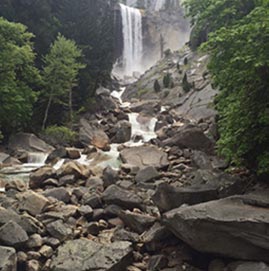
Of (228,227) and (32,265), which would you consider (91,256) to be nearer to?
(32,265)

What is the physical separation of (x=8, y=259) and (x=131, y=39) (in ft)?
190

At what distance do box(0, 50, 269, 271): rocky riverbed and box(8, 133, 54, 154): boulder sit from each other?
1.00 m

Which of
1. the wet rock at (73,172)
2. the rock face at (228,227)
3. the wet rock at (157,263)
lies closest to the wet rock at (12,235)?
the wet rock at (157,263)

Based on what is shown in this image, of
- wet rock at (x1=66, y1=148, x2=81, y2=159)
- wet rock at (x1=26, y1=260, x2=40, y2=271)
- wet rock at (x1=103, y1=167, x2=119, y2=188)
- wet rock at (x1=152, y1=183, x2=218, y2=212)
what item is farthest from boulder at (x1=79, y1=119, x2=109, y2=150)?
wet rock at (x1=26, y1=260, x2=40, y2=271)

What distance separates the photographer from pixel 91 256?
9016mm

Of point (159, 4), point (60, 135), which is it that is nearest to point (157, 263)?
point (60, 135)

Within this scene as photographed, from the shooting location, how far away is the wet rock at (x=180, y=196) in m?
10.9

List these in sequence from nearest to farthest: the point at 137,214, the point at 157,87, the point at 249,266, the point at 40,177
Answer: the point at 249,266 < the point at 137,214 < the point at 40,177 < the point at 157,87

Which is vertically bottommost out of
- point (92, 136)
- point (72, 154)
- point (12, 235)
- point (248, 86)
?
point (92, 136)

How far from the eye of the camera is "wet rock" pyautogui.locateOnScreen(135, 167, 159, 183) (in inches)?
642

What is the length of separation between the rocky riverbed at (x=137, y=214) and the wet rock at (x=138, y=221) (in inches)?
1.1

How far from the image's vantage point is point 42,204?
12398mm

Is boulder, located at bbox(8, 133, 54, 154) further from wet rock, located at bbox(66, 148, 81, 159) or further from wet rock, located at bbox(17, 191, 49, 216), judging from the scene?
wet rock, located at bbox(17, 191, 49, 216)

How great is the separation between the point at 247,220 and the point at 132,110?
30.6 m
